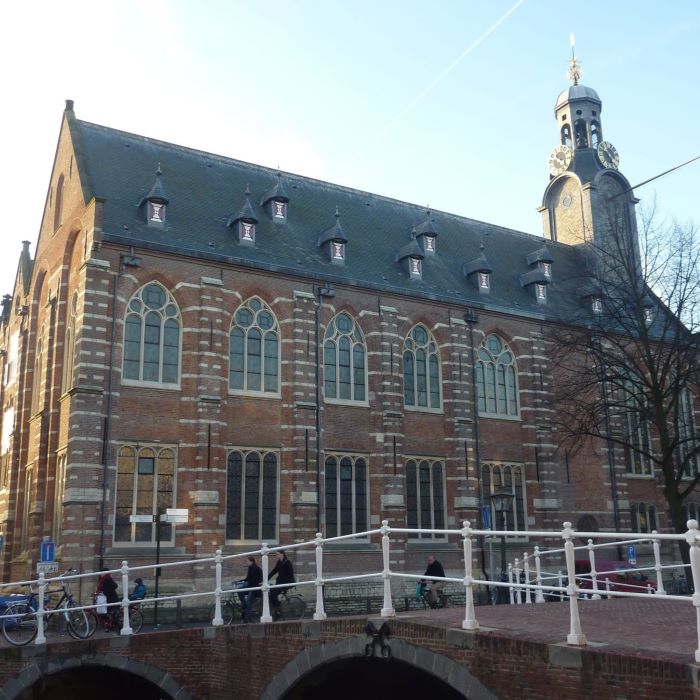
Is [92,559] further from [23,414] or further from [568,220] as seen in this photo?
[568,220]

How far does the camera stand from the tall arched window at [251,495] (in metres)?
25.2

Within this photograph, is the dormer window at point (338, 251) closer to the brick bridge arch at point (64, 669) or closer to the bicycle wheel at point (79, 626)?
the bicycle wheel at point (79, 626)

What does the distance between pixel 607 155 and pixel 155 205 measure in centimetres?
2518

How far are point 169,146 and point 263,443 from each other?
1255cm

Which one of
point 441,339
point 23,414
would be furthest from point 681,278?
point 23,414

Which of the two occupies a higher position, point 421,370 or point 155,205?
point 155,205

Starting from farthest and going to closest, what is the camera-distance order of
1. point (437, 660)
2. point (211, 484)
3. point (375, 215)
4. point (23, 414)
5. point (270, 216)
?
1. point (375, 215)
2. point (270, 216)
3. point (23, 414)
4. point (211, 484)
5. point (437, 660)

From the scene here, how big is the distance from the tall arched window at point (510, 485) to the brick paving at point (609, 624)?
1744 cm

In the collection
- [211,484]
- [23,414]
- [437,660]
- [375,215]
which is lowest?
[437,660]

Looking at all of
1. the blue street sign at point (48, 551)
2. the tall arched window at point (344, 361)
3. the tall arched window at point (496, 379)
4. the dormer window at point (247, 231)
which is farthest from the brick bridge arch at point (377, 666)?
the tall arched window at point (496, 379)

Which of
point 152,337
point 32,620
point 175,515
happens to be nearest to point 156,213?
point 152,337

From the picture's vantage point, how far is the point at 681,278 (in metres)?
25.1

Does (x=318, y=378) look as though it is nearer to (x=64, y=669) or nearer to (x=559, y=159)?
(x=64, y=669)

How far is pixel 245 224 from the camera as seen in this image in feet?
92.3
